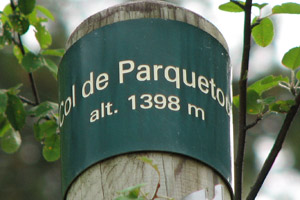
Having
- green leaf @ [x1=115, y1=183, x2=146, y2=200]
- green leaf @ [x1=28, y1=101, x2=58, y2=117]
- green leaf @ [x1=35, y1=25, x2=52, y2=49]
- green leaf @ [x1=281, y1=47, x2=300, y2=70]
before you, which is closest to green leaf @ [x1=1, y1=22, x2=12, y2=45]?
green leaf @ [x1=35, y1=25, x2=52, y2=49]

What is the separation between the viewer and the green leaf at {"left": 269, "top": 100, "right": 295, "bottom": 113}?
2.19 metres

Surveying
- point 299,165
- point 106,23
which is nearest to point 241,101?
point 106,23

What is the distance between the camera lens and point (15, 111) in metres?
2.87

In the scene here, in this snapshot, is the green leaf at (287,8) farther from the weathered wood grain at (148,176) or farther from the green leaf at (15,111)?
the green leaf at (15,111)

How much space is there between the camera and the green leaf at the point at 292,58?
7.58ft

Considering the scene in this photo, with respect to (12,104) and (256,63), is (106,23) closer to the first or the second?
(12,104)

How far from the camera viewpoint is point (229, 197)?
2057 mm

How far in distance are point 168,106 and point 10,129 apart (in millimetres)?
1225

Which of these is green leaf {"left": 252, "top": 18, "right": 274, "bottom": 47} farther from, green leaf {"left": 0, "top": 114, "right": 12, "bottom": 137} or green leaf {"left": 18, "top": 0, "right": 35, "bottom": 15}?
green leaf {"left": 0, "top": 114, "right": 12, "bottom": 137}

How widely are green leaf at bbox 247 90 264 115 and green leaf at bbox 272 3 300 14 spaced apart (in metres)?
0.23

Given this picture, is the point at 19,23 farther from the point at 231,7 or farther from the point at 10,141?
the point at 231,7

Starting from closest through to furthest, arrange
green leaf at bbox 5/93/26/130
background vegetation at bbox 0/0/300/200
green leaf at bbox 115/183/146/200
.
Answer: green leaf at bbox 115/183/146/200, green leaf at bbox 5/93/26/130, background vegetation at bbox 0/0/300/200

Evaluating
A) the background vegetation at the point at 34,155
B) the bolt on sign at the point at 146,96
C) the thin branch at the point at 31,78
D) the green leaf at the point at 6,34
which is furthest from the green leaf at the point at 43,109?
the background vegetation at the point at 34,155

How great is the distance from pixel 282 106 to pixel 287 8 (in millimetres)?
286
